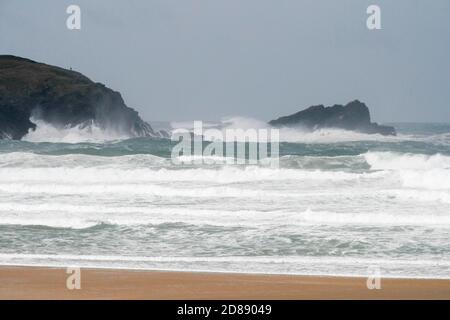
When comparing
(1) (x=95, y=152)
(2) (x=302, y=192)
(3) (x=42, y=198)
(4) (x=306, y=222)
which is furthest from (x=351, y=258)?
(1) (x=95, y=152)

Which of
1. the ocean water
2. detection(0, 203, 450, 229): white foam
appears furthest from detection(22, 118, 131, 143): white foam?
detection(0, 203, 450, 229): white foam

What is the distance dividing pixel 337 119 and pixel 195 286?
1523 inches

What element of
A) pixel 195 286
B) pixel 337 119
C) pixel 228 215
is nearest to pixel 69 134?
pixel 337 119

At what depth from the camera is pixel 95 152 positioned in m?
26.1

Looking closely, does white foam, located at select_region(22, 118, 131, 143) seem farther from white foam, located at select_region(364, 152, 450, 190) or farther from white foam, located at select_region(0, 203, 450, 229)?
white foam, located at select_region(0, 203, 450, 229)

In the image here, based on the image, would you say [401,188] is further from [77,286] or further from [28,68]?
[28,68]

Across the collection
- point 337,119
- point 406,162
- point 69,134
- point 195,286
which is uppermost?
point 337,119

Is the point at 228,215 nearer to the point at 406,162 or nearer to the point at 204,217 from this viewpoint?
the point at 204,217

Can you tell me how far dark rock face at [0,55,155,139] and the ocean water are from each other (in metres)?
22.1

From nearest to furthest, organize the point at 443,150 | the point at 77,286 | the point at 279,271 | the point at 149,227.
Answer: the point at 77,286 → the point at 279,271 → the point at 149,227 → the point at 443,150

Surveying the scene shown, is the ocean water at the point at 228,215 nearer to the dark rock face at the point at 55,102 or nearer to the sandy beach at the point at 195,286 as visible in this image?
the sandy beach at the point at 195,286

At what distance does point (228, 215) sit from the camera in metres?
13.3

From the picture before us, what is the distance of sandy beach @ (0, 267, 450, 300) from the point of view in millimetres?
7453
